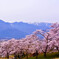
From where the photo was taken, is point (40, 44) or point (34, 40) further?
point (34, 40)

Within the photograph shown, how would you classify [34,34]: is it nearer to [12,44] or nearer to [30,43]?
[30,43]

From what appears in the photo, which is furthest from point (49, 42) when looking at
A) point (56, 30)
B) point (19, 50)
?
point (19, 50)

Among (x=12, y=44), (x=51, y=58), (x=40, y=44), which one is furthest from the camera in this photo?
(x=12, y=44)

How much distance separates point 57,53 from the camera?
50469 millimetres

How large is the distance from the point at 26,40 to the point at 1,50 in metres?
8.96

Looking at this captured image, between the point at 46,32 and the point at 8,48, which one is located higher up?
the point at 46,32

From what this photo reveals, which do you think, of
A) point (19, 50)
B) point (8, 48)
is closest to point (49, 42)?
point (19, 50)

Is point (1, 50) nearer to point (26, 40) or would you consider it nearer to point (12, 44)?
point (12, 44)

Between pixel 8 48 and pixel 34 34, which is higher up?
pixel 34 34

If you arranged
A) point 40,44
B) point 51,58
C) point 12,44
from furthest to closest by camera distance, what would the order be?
1. point 12,44
2. point 40,44
3. point 51,58

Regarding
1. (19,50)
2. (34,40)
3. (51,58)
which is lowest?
(51,58)

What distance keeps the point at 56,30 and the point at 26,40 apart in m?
10.5

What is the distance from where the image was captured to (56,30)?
50.9 meters

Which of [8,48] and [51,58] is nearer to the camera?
[51,58]
